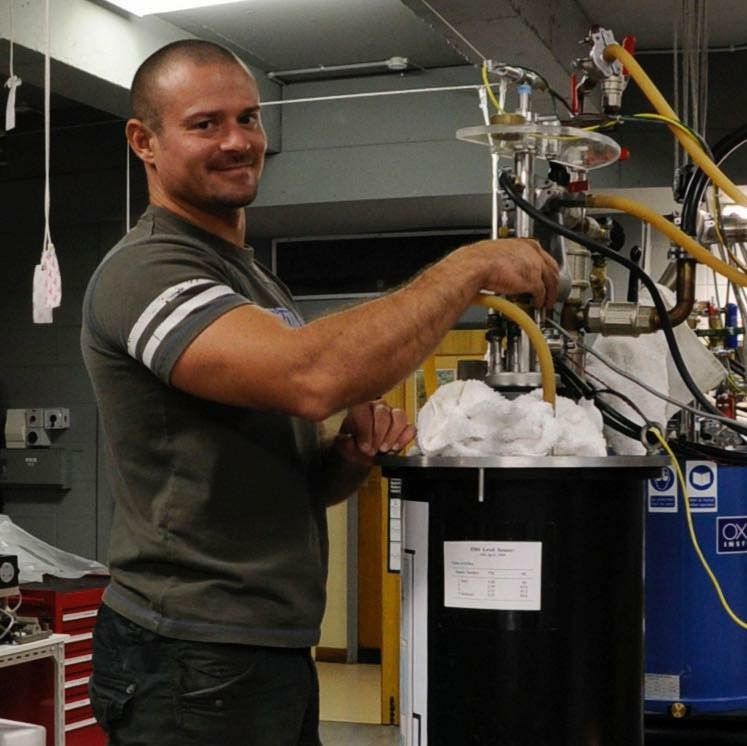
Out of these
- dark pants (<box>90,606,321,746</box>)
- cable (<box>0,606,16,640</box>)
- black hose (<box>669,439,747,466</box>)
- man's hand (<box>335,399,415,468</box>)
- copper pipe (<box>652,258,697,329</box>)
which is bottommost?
cable (<box>0,606,16,640</box>)

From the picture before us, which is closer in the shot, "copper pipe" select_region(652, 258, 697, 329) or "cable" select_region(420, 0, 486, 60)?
"copper pipe" select_region(652, 258, 697, 329)

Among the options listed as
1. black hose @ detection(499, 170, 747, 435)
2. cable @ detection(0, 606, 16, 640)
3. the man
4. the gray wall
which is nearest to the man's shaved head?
the man

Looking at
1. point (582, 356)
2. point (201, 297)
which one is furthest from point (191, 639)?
point (582, 356)

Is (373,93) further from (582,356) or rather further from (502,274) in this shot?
(502,274)

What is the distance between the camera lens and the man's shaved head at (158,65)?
4.26 ft

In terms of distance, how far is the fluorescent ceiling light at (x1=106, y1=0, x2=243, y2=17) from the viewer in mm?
3312

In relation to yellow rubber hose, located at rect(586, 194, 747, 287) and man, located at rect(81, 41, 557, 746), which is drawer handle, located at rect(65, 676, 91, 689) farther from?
yellow rubber hose, located at rect(586, 194, 747, 287)

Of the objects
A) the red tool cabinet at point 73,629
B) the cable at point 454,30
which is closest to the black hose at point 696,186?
the cable at point 454,30

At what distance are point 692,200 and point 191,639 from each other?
3.03 feet

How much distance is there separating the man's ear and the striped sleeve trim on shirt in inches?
10.9

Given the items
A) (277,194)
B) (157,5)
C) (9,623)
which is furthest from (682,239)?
(277,194)

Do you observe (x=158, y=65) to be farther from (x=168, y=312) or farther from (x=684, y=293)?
(x=684, y=293)

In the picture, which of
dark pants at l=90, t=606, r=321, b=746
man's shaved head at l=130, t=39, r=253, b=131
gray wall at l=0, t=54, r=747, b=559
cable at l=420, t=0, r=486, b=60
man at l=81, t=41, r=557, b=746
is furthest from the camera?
gray wall at l=0, t=54, r=747, b=559

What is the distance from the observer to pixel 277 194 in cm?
450
